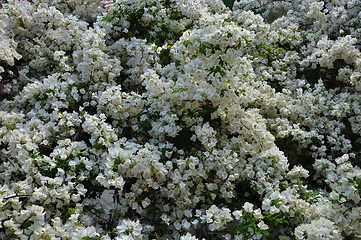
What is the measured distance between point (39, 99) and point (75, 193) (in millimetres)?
1311

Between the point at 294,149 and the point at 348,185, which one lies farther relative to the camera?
the point at 294,149

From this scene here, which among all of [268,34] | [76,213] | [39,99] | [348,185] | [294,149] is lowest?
[76,213]

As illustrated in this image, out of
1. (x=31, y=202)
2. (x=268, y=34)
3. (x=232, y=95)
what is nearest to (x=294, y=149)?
(x=232, y=95)

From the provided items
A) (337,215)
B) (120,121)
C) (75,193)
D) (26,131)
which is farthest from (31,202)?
(337,215)

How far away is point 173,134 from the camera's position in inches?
102

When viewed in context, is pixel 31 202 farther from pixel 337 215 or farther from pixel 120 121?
pixel 337 215

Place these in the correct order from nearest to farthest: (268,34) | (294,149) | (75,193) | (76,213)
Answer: (76,213) < (75,193) < (294,149) < (268,34)

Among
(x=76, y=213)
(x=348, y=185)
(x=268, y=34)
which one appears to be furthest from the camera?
(x=268, y=34)

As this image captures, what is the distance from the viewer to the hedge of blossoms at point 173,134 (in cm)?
212

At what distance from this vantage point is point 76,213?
6.90 ft

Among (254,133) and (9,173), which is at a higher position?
(254,133)

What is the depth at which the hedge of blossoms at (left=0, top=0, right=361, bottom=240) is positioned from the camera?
212 centimetres

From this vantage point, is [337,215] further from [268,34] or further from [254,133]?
[268,34]

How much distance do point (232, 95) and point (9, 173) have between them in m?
2.02
